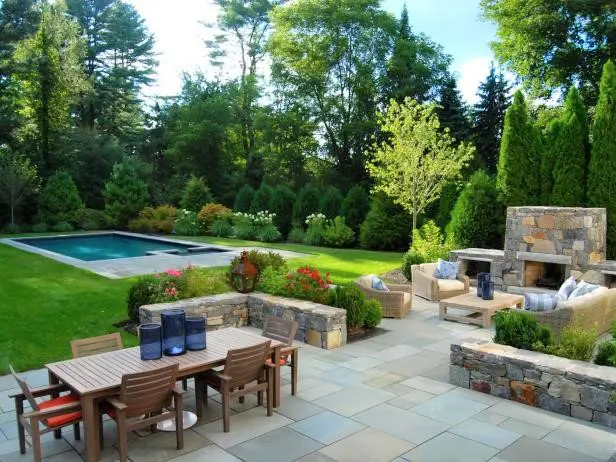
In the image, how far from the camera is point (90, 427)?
3852mm

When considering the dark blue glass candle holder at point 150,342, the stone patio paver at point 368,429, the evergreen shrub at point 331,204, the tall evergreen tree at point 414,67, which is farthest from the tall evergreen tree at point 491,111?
the dark blue glass candle holder at point 150,342

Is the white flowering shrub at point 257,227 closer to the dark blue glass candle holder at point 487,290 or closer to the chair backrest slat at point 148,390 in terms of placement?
the dark blue glass candle holder at point 487,290

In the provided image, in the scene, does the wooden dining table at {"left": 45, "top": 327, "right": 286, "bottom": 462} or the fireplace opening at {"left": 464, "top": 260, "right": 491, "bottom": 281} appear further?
the fireplace opening at {"left": 464, "top": 260, "right": 491, "bottom": 281}

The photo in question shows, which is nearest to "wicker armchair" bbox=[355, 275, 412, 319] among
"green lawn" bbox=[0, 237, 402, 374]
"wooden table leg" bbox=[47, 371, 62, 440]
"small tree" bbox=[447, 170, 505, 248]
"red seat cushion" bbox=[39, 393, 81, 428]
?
"green lawn" bbox=[0, 237, 402, 374]

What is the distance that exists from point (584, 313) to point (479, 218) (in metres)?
7.02

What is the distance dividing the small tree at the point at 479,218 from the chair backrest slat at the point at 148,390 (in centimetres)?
1133

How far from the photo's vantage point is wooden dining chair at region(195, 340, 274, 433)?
454 centimetres

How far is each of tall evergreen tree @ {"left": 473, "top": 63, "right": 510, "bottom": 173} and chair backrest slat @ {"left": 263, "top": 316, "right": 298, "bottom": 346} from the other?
21048mm

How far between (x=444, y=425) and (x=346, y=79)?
981 inches

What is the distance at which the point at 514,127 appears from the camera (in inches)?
541

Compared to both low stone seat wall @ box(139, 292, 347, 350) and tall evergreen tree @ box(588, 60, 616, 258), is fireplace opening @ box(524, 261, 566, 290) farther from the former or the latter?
low stone seat wall @ box(139, 292, 347, 350)

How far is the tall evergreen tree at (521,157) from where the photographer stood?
13.6 m

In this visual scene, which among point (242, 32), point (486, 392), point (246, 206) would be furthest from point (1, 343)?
point (242, 32)

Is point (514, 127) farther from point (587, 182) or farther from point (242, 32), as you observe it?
point (242, 32)
